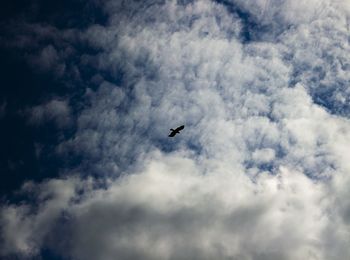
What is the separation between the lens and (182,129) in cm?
1784
